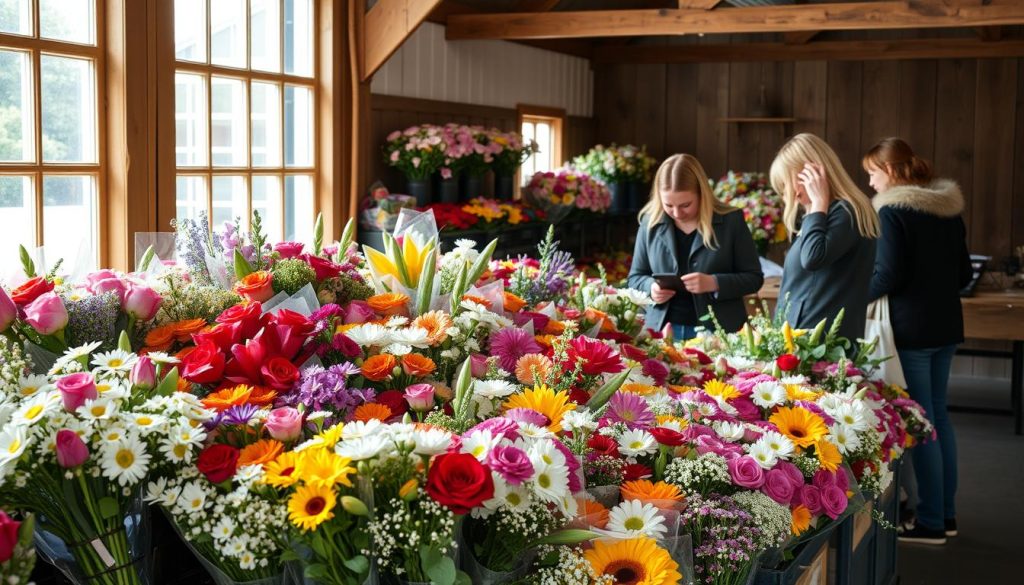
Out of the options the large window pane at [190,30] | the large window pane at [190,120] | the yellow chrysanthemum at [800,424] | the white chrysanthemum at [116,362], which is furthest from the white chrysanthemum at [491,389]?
the large window pane at [190,30]

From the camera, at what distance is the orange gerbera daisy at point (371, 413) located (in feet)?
5.32

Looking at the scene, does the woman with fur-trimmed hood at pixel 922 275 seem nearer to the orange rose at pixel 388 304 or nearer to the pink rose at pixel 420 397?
the orange rose at pixel 388 304

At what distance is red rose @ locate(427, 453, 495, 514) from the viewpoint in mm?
1276

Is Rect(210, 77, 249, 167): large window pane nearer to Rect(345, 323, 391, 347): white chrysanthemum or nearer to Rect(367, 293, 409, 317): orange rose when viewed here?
Rect(367, 293, 409, 317): orange rose

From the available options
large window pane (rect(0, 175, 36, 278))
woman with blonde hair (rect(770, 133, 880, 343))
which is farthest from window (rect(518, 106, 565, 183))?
large window pane (rect(0, 175, 36, 278))

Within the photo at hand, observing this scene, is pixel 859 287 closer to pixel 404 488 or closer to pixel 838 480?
pixel 838 480

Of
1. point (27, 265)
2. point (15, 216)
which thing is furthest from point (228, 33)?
point (27, 265)

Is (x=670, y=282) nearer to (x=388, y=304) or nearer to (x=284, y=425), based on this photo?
(x=388, y=304)

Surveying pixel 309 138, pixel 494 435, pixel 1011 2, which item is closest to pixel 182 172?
pixel 309 138

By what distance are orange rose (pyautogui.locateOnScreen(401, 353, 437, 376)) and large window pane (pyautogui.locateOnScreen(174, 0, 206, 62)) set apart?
2.56m

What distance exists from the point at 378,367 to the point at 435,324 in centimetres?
20

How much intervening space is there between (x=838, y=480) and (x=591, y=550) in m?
0.67

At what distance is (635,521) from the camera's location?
154 centimetres

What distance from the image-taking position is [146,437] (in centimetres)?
138
